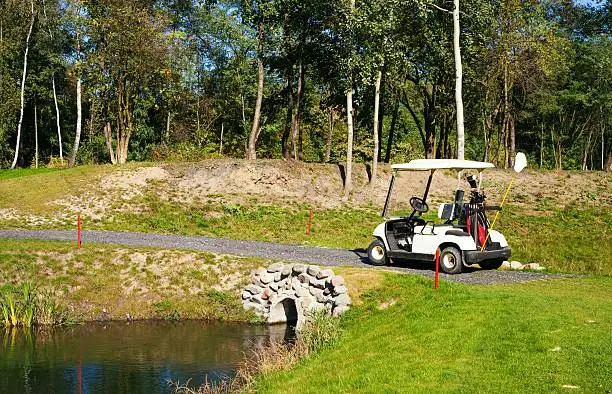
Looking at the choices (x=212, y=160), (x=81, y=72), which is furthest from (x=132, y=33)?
(x=212, y=160)

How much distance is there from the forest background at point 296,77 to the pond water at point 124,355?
1611cm

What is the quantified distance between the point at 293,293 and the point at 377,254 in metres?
2.90

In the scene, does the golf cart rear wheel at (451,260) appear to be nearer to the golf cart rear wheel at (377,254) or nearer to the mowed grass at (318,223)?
the golf cart rear wheel at (377,254)

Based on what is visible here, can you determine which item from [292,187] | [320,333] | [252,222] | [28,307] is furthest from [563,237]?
[28,307]

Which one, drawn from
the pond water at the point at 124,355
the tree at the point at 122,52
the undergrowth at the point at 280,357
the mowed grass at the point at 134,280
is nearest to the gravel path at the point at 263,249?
the mowed grass at the point at 134,280

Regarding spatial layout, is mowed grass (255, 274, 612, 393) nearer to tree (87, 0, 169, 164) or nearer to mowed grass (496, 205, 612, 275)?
mowed grass (496, 205, 612, 275)

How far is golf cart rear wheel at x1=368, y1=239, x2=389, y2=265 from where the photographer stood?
19645 mm

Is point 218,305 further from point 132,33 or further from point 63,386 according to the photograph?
point 132,33

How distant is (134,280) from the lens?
20.3 m

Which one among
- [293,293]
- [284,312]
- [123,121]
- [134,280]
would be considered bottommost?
[284,312]

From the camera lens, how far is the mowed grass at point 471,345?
9562mm

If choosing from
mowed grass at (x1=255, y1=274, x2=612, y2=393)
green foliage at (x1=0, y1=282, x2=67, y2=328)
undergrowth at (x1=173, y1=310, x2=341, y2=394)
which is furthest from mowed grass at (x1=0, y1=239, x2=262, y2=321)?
mowed grass at (x1=255, y1=274, x2=612, y2=393)

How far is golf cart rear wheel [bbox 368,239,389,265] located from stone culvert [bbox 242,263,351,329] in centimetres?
228

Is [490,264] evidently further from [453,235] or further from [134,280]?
[134,280]
